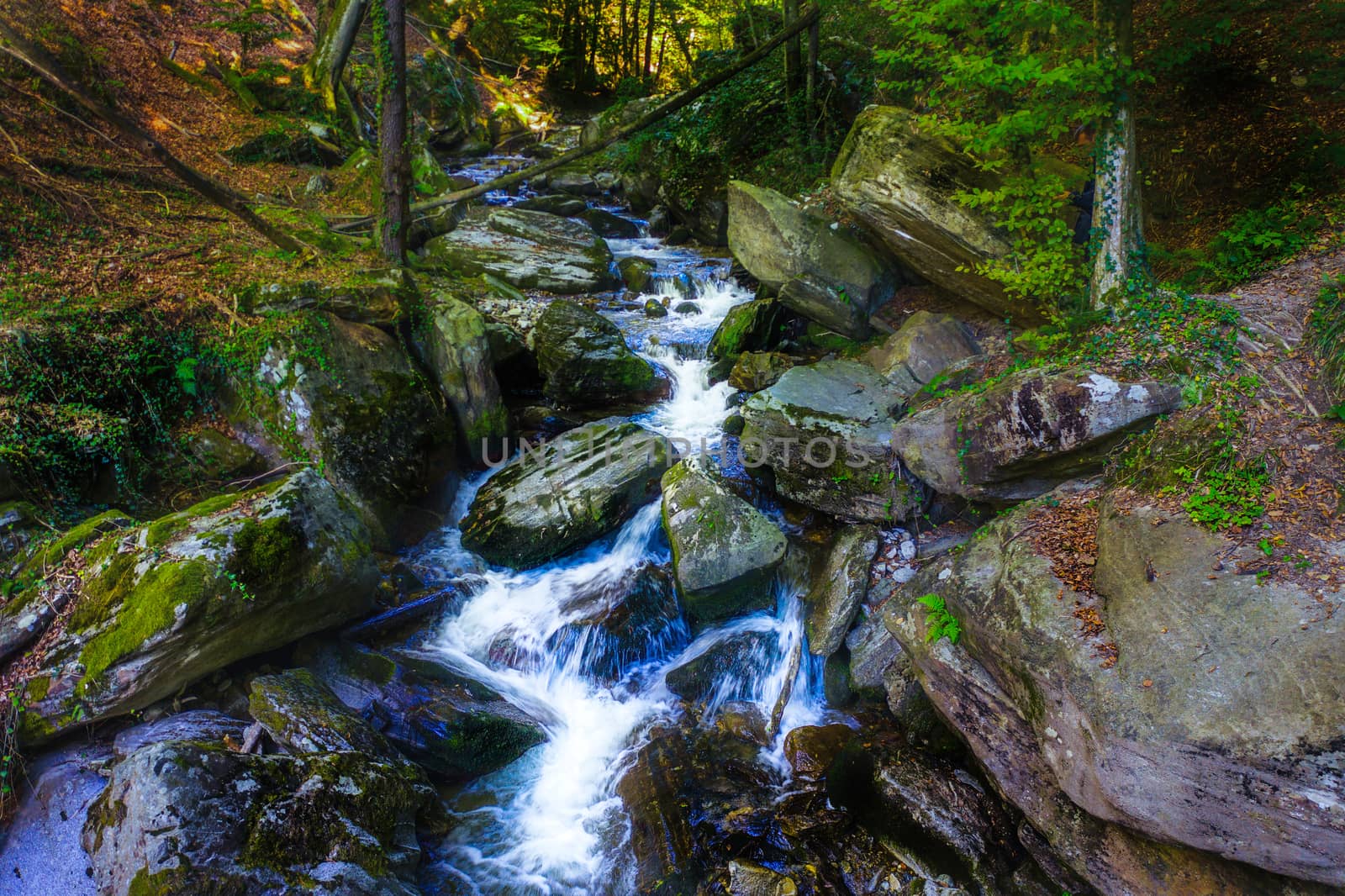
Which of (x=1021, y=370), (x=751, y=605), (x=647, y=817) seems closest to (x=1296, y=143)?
(x=1021, y=370)

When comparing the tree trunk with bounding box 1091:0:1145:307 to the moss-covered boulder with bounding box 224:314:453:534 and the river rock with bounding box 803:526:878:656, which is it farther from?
the moss-covered boulder with bounding box 224:314:453:534

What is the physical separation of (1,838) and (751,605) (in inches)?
240

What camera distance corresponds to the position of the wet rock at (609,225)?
572 inches

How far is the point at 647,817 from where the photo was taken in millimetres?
5297

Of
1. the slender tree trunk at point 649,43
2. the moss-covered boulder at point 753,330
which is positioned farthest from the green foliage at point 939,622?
the slender tree trunk at point 649,43

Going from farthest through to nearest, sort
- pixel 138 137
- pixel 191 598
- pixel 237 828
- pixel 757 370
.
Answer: pixel 757 370, pixel 138 137, pixel 191 598, pixel 237 828

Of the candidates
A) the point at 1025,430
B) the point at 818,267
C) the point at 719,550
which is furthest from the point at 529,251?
the point at 1025,430

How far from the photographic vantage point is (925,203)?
7734 mm

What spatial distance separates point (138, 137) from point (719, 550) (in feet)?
24.5

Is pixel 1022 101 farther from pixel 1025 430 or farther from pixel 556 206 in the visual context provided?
pixel 556 206

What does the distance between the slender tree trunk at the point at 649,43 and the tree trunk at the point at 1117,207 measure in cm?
2162

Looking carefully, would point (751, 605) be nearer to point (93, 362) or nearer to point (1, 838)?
point (1, 838)

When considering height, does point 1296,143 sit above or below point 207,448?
above

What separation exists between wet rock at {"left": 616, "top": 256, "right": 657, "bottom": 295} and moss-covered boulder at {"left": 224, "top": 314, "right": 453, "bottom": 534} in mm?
5422
